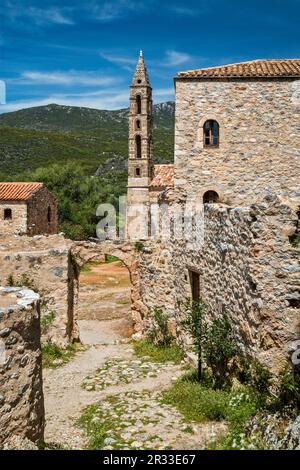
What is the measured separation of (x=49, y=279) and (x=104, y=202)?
32.4 m

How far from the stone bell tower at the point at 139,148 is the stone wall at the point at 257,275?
3029cm

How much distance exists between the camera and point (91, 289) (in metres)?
26.0

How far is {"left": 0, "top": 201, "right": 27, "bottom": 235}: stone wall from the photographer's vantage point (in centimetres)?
3131

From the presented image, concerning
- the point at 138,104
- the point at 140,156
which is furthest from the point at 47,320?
the point at 138,104

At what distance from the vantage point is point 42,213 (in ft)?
112

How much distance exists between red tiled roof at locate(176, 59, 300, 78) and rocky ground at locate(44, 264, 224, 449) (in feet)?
30.5

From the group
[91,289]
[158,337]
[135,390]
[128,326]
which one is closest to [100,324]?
[128,326]

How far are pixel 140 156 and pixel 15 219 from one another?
50.7 feet

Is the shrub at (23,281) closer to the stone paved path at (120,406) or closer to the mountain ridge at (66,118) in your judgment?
the stone paved path at (120,406)

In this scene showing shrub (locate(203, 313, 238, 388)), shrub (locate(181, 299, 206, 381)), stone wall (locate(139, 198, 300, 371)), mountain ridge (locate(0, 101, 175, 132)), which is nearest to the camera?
stone wall (locate(139, 198, 300, 371))

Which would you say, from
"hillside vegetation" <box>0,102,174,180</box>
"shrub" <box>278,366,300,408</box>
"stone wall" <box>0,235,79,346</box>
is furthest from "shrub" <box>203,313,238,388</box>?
"hillside vegetation" <box>0,102,174,180</box>

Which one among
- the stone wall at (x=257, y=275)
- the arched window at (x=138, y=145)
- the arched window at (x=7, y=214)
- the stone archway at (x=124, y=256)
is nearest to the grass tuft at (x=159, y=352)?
the stone archway at (x=124, y=256)

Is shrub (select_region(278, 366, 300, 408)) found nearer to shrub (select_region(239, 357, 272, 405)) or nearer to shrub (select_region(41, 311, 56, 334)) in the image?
shrub (select_region(239, 357, 272, 405))
